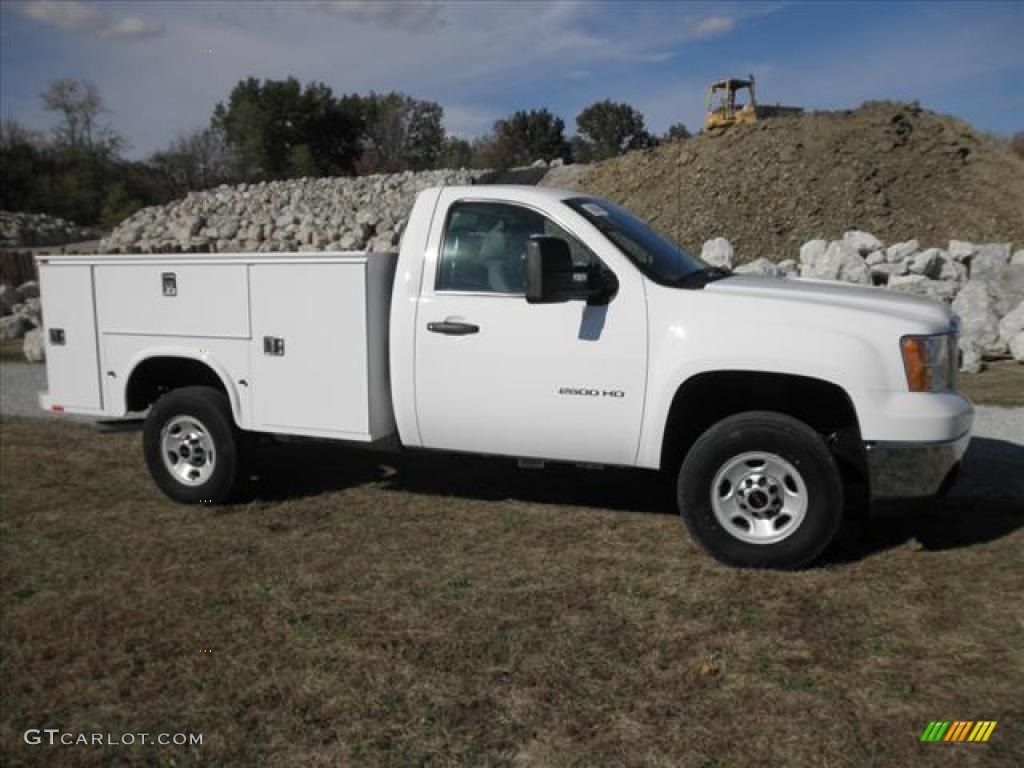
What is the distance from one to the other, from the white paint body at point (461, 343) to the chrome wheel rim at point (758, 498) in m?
0.44

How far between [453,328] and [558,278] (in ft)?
2.45

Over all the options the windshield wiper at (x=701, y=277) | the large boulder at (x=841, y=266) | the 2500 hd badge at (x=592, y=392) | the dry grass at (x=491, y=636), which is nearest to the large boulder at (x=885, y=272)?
the large boulder at (x=841, y=266)

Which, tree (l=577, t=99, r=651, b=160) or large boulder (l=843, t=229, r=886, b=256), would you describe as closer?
large boulder (l=843, t=229, r=886, b=256)

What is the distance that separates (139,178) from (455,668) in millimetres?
60911

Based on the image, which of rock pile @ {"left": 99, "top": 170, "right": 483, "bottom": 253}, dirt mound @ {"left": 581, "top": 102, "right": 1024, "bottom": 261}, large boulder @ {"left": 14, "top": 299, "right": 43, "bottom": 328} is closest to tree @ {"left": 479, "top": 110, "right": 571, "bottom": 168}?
rock pile @ {"left": 99, "top": 170, "right": 483, "bottom": 253}

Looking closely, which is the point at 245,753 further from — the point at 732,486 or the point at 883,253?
the point at 883,253

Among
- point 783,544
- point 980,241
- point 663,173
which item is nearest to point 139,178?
point 663,173

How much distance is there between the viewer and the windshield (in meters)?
5.29

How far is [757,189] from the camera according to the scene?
838 inches

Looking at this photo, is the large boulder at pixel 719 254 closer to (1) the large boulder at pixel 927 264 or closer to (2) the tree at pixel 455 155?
(1) the large boulder at pixel 927 264

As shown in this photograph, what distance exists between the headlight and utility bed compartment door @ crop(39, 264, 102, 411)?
5424 mm

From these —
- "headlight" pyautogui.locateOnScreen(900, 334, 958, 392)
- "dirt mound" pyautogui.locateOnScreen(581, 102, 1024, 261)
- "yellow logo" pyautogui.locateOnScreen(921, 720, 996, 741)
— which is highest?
"dirt mound" pyautogui.locateOnScreen(581, 102, 1024, 261)

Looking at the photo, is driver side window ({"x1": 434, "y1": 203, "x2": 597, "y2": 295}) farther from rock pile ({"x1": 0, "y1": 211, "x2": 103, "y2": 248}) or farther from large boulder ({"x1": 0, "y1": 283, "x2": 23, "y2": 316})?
rock pile ({"x1": 0, "y1": 211, "x2": 103, "y2": 248})

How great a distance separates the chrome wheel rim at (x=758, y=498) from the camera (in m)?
4.86
